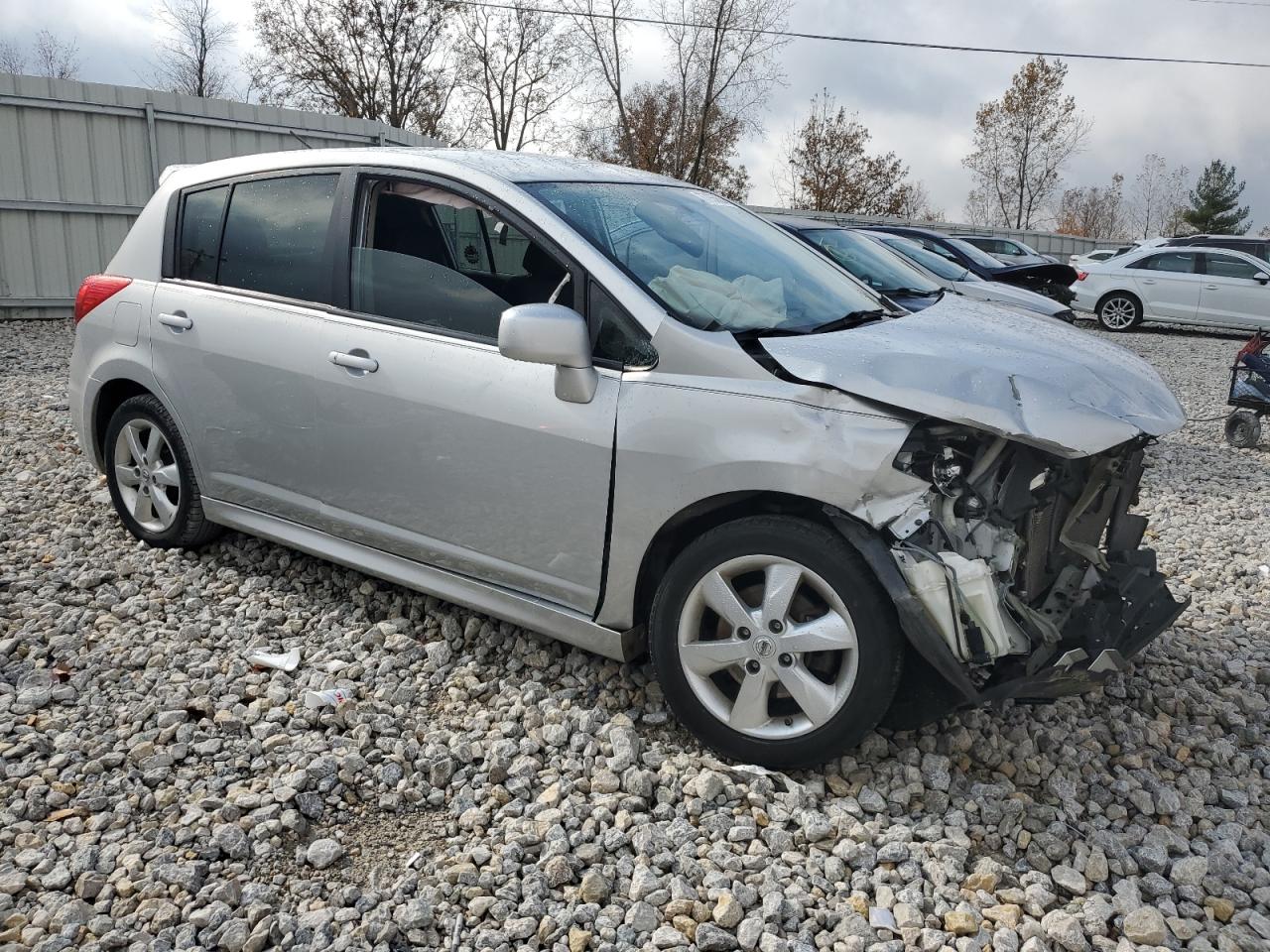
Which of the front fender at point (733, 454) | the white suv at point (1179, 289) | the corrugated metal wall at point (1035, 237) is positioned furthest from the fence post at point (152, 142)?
the corrugated metal wall at point (1035, 237)

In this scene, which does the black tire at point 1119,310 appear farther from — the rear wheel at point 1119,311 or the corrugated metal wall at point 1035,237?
the corrugated metal wall at point 1035,237

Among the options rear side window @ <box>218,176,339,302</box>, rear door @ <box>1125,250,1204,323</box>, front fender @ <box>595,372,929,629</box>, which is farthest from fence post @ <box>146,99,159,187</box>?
rear door @ <box>1125,250,1204,323</box>

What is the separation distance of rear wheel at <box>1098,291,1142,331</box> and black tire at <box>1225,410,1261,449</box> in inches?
417

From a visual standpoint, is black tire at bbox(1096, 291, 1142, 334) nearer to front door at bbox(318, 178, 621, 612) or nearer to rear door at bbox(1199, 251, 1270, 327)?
Result: rear door at bbox(1199, 251, 1270, 327)

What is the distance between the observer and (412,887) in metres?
2.68

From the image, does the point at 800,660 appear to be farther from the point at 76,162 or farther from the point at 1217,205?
the point at 1217,205

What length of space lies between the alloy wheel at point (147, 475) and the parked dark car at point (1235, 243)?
19977mm

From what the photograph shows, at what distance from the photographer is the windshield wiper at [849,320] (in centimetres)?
342

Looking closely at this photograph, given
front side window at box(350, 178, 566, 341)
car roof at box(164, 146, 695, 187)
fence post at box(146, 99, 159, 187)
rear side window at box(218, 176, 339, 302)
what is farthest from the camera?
fence post at box(146, 99, 159, 187)

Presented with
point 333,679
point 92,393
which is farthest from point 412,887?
point 92,393

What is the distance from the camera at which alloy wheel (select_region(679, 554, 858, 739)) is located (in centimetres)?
299

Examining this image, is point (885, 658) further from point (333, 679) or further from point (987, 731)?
point (333, 679)

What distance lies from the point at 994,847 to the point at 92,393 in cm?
423

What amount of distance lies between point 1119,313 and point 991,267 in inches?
237
